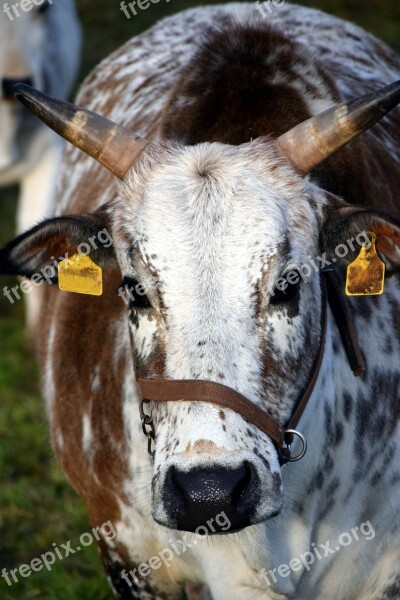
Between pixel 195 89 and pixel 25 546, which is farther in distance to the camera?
pixel 25 546

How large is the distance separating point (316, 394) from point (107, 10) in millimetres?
8780

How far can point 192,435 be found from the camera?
10.2ft

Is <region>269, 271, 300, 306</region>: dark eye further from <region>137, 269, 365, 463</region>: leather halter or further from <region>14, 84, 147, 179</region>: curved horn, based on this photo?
<region>14, 84, 147, 179</region>: curved horn

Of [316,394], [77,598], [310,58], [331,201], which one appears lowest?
[77,598]

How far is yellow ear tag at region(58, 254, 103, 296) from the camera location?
3.79 m

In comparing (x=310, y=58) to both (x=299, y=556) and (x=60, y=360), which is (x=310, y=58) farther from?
(x=299, y=556)

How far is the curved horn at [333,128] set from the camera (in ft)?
11.3

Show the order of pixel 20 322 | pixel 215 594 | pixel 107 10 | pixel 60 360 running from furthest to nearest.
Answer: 1. pixel 107 10
2. pixel 20 322
3. pixel 60 360
4. pixel 215 594

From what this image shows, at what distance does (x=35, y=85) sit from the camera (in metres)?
7.29

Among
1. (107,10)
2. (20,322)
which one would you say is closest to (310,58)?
(20,322)
